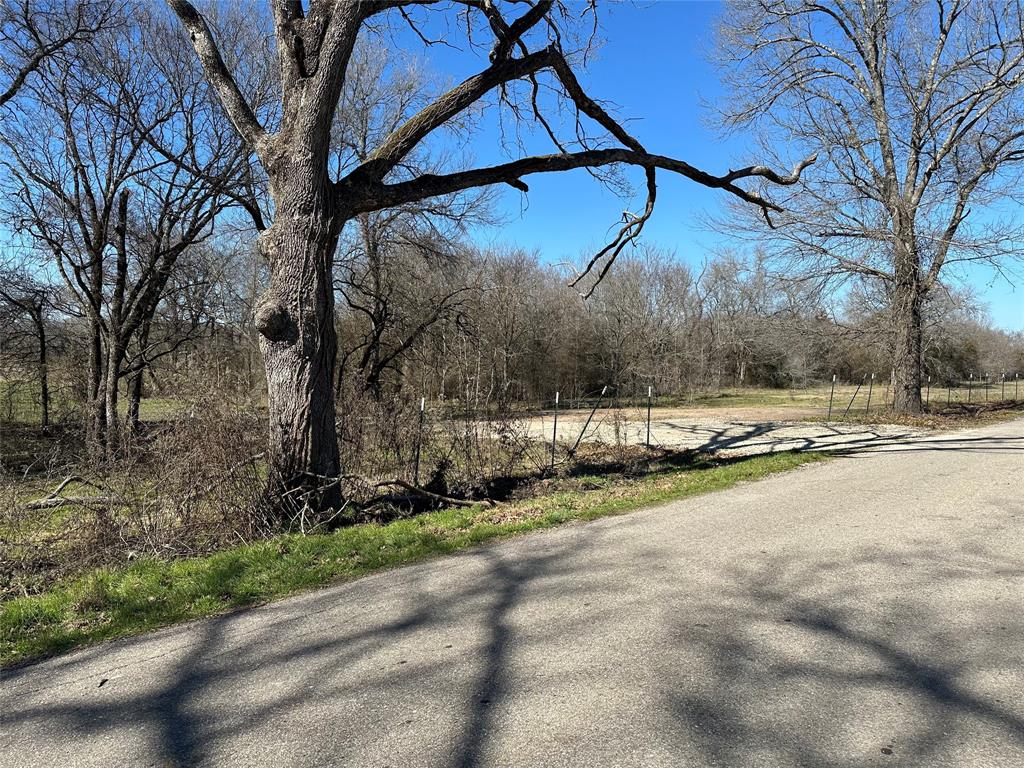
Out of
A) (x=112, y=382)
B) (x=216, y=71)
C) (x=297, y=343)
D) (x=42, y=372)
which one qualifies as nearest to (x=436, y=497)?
(x=297, y=343)

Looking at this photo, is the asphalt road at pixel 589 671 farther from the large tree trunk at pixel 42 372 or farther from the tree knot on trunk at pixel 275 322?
the large tree trunk at pixel 42 372

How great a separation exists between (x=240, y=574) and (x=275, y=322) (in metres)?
2.86

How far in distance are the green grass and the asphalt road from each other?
0.36 meters

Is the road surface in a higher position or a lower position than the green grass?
higher

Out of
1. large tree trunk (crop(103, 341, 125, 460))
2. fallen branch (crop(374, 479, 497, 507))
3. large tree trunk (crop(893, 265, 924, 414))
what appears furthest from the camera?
large tree trunk (crop(893, 265, 924, 414))

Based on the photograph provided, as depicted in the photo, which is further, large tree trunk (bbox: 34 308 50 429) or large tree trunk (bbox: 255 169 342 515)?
large tree trunk (bbox: 34 308 50 429)

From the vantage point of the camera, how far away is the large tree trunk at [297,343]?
24.7 feet

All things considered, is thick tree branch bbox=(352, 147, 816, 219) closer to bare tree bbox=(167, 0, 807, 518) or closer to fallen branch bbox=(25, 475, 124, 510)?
bare tree bbox=(167, 0, 807, 518)

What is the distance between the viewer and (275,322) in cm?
739

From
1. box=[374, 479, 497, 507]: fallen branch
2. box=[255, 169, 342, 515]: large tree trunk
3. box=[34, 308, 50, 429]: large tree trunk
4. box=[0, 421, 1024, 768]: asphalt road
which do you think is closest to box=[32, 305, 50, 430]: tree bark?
box=[34, 308, 50, 429]: large tree trunk

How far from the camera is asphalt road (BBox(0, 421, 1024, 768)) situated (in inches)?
115

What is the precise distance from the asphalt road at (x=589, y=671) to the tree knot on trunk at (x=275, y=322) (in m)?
3.17

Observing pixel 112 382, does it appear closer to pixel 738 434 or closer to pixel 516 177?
pixel 516 177

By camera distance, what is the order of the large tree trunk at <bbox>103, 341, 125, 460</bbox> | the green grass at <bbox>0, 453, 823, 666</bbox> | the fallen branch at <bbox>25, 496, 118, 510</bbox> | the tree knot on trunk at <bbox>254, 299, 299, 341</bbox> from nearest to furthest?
the green grass at <bbox>0, 453, 823, 666</bbox>, the fallen branch at <bbox>25, 496, 118, 510</bbox>, the tree knot on trunk at <bbox>254, 299, 299, 341</bbox>, the large tree trunk at <bbox>103, 341, 125, 460</bbox>
